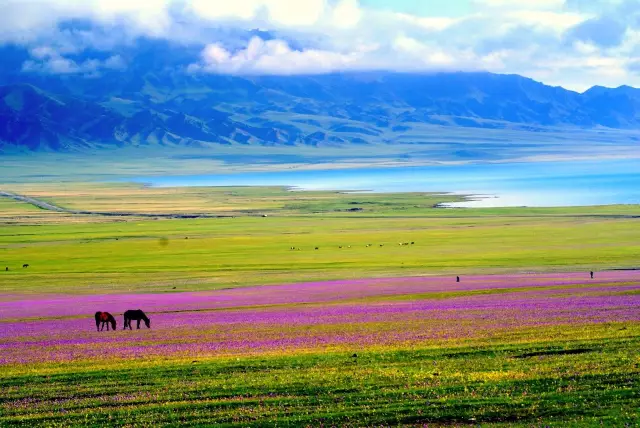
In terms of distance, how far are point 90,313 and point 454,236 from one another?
52.0 metres

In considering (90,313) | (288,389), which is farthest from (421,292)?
(288,389)

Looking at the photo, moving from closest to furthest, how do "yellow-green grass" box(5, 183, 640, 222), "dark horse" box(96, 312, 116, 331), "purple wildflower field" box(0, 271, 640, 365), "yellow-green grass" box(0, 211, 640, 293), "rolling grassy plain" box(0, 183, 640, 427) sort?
"rolling grassy plain" box(0, 183, 640, 427) < "purple wildflower field" box(0, 271, 640, 365) < "dark horse" box(96, 312, 116, 331) < "yellow-green grass" box(0, 211, 640, 293) < "yellow-green grass" box(5, 183, 640, 222)

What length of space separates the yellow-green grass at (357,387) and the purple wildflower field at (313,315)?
98.4 inches

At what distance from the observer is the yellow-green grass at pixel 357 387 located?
604 inches

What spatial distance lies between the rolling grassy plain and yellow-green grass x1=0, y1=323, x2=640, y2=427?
0.06 meters

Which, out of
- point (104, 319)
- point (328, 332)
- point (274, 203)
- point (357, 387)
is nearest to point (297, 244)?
point (104, 319)

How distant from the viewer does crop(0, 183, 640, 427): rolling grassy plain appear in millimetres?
16234

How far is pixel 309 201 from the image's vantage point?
470ft

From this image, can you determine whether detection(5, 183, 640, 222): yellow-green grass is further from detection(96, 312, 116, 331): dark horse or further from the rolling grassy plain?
detection(96, 312, 116, 331): dark horse

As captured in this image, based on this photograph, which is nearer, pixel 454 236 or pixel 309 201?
pixel 454 236

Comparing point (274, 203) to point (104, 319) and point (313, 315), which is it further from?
point (104, 319)

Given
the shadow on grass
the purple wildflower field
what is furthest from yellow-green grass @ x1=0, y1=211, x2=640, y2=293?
the shadow on grass

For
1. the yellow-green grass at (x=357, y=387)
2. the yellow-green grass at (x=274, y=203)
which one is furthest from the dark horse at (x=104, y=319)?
the yellow-green grass at (x=274, y=203)

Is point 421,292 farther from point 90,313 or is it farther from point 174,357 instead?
point 174,357
